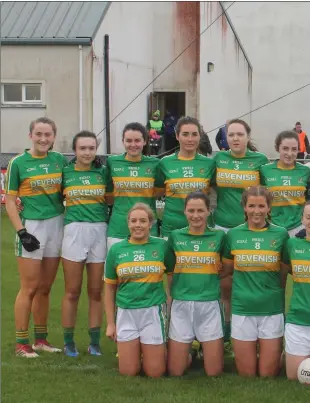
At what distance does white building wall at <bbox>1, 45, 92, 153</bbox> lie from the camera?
2131cm

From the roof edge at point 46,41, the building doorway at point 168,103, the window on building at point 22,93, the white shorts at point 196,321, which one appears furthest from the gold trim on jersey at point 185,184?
the building doorway at point 168,103

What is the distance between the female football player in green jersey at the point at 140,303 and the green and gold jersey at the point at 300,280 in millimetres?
936

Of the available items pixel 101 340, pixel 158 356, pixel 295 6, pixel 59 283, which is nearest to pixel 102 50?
pixel 295 6

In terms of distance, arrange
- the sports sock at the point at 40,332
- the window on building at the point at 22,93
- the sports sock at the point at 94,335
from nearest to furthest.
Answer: the sports sock at the point at 94,335 → the sports sock at the point at 40,332 → the window on building at the point at 22,93

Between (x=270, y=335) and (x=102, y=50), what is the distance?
15.9 meters

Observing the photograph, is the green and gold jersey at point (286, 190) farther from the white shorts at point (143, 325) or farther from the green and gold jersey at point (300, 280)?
the white shorts at point (143, 325)

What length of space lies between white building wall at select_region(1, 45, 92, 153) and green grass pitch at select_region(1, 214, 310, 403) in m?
14.4

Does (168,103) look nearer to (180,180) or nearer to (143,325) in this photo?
(180,180)

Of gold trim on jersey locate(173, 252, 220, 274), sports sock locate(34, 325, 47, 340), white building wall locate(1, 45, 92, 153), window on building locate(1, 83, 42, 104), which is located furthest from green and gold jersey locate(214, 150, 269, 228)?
window on building locate(1, 83, 42, 104)

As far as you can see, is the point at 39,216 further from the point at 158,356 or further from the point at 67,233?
the point at 158,356

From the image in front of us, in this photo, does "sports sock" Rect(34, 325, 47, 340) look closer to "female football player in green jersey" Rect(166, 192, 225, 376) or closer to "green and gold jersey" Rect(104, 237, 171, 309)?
"green and gold jersey" Rect(104, 237, 171, 309)

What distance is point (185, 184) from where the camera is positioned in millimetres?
6992

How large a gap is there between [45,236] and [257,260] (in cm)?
173

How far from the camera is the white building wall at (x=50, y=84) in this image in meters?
21.3
